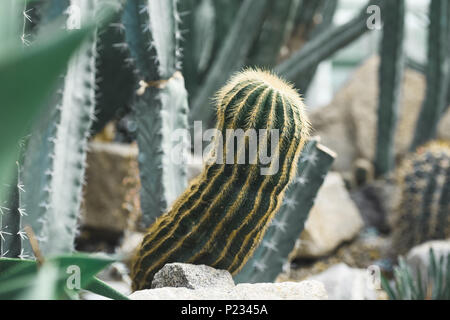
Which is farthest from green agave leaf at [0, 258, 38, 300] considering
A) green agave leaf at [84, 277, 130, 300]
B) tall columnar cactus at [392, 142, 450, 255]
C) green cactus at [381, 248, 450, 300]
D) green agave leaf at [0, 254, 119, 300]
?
tall columnar cactus at [392, 142, 450, 255]

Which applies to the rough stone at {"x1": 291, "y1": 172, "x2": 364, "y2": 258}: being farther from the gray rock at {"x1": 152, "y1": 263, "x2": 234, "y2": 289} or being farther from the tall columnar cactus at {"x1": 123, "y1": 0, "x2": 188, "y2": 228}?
the gray rock at {"x1": 152, "y1": 263, "x2": 234, "y2": 289}

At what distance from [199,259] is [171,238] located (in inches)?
3.4

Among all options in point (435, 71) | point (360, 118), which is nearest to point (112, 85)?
point (435, 71)

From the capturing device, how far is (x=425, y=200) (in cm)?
316

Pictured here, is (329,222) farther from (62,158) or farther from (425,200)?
(62,158)

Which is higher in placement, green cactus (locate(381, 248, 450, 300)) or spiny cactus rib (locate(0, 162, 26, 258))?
spiny cactus rib (locate(0, 162, 26, 258))

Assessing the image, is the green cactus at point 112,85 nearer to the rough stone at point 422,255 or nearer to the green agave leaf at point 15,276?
the rough stone at point 422,255

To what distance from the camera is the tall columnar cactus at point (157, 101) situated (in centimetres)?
181

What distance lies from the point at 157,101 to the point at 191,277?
2.36ft

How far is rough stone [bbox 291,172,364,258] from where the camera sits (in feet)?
10.7

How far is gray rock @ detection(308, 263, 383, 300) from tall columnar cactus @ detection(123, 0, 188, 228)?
2.56 ft
